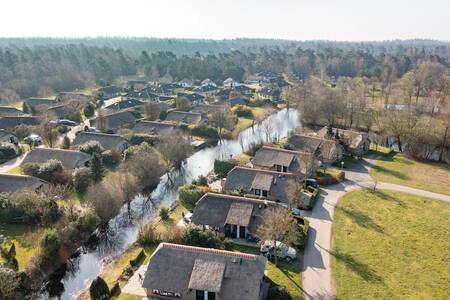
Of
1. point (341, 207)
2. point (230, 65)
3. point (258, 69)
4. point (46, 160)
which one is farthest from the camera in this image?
point (258, 69)

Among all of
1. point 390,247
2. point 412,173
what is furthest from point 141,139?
point 412,173

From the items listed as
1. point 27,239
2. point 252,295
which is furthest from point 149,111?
point 252,295

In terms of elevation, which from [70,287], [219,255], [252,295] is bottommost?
[70,287]

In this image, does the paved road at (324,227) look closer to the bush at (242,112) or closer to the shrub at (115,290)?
the shrub at (115,290)

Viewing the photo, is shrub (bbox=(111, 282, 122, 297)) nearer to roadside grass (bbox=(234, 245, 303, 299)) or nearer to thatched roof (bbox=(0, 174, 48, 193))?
roadside grass (bbox=(234, 245, 303, 299))

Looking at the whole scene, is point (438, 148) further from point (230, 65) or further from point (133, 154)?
point (230, 65)

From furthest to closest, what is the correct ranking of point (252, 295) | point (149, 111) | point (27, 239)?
point (149, 111), point (27, 239), point (252, 295)

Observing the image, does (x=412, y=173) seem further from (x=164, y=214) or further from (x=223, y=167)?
(x=164, y=214)
